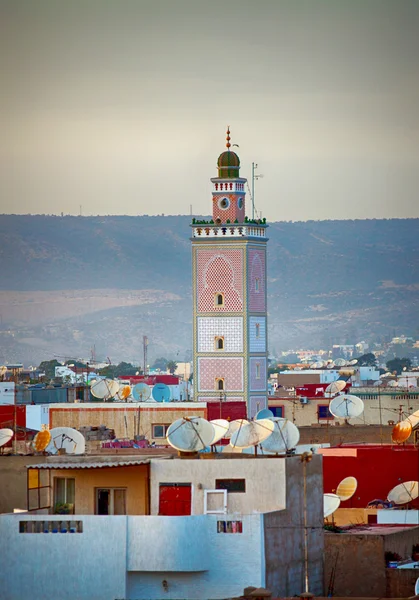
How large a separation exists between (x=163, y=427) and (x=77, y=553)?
27.4 metres

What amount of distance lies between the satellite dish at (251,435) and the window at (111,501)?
1.60 metres

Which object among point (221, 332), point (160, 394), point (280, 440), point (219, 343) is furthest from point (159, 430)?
point (280, 440)

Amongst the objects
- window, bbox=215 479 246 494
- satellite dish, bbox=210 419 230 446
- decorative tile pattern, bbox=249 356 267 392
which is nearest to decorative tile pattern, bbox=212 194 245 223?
decorative tile pattern, bbox=249 356 267 392

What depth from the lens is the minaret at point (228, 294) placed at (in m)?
64.1

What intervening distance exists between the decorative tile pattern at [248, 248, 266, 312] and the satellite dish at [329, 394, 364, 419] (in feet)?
84.4

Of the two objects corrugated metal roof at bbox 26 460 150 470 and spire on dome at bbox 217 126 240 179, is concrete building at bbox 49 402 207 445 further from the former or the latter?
corrugated metal roof at bbox 26 460 150 470

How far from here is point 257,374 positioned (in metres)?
63.9

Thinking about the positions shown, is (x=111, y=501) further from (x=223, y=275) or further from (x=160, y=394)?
(x=223, y=275)

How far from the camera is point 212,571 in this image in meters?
22.2

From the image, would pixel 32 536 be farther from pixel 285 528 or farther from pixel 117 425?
pixel 117 425

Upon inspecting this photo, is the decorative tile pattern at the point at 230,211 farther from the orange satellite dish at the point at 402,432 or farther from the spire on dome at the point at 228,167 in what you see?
the orange satellite dish at the point at 402,432

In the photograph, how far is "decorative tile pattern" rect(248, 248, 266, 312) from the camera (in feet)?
213

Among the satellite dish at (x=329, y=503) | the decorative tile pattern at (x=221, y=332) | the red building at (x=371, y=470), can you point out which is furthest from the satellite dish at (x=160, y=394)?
the satellite dish at (x=329, y=503)

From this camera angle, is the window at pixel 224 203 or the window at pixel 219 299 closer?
the window at pixel 219 299
